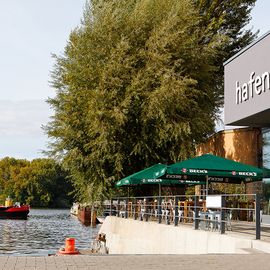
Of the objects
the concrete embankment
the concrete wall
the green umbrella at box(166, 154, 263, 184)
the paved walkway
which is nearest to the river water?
the concrete embankment

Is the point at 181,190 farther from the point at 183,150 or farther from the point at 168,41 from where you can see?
the point at 168,41

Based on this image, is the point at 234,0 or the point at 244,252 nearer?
the point at 244,252

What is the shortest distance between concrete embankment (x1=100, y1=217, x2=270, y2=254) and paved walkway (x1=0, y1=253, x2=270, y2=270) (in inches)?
57.1

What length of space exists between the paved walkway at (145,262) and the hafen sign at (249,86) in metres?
9.46

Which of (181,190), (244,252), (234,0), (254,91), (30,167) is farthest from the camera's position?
(30,167)

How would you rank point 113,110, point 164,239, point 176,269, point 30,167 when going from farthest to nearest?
point 30,167, point 113,110, point 164,239, point 176,269

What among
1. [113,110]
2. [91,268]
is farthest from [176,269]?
[113,110]

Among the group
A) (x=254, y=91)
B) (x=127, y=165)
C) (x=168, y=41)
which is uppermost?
(x=168, y=41)

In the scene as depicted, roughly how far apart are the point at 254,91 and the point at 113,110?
362 inches

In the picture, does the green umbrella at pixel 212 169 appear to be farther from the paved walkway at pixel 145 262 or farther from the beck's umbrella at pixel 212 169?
the paved walkway at pixel 145 262

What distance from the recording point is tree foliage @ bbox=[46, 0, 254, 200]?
27719mm

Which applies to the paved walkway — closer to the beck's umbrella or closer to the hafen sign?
the beck's umbrella

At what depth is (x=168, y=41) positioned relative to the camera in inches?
1121

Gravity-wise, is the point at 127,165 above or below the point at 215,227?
above
